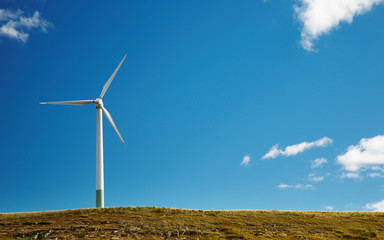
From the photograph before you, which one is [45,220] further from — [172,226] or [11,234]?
[172,226]

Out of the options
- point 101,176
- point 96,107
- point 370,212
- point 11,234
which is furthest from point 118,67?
point 370,212

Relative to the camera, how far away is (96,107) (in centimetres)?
5694

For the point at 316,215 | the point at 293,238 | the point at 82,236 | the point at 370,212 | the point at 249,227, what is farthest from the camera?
the point at 370,212

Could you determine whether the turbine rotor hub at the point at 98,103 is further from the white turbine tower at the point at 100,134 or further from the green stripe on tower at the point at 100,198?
the green stripe on tower at the point at 100,198

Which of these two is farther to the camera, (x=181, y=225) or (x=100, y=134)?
(x=100, y=134)

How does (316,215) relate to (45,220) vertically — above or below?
below

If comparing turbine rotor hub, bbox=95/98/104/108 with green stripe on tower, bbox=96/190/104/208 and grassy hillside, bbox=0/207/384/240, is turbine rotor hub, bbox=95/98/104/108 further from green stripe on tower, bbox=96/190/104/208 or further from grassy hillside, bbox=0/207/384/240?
grassy hillside, bbox=0/207/384/240

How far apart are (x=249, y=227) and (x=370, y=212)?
25104 millimetres

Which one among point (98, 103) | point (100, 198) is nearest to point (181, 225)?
point (100, 198)

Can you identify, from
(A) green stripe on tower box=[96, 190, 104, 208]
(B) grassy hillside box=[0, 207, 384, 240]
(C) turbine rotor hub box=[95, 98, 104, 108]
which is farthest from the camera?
(C) turbine rotor hub box=[95, 98, 104, 108]

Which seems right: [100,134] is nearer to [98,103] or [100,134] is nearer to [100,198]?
[98,103]

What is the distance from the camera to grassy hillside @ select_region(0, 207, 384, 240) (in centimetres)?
3559

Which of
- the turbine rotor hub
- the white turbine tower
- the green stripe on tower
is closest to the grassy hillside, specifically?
the green stripe on tower

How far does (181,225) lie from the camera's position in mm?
38281
